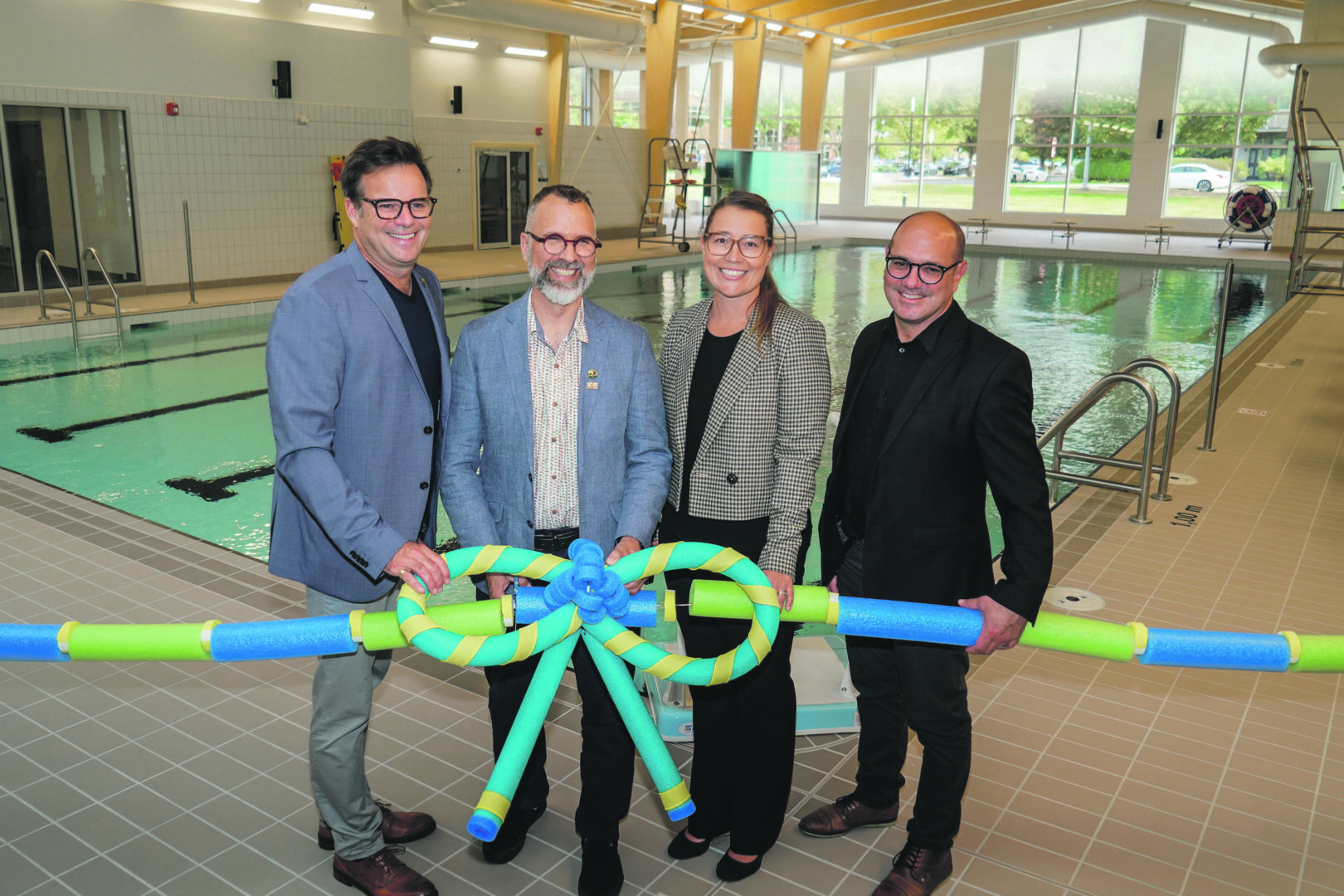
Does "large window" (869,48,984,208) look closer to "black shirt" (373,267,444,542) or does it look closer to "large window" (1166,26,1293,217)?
"large window" (1166,26,1293,217)

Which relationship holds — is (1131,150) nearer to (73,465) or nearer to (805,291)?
(805,291)

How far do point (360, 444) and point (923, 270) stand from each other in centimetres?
117

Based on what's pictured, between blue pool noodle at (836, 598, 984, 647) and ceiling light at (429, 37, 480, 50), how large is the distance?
15.7m

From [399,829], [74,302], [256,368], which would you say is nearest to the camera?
[399,829]

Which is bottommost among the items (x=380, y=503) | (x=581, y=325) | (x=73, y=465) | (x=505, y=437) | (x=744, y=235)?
(x=73, y=465)

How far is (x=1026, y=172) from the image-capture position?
26.0 meters

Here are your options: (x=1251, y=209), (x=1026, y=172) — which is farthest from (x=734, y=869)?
(x=1026, y=172)

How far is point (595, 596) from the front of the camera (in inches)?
60.1

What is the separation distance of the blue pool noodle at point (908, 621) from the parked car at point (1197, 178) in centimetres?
2543

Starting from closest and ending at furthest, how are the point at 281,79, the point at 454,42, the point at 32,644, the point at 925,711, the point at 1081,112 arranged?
1. the point at 32,644
2. the point at 925,711
3. the point at 281,79
4. the point at 454,42
5. the point at 1081,112

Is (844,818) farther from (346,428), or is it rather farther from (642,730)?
(346,428)

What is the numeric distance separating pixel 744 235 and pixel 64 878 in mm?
2004

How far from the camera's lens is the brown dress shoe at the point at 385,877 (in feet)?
6.68

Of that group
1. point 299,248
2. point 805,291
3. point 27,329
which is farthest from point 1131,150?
point 27,329
